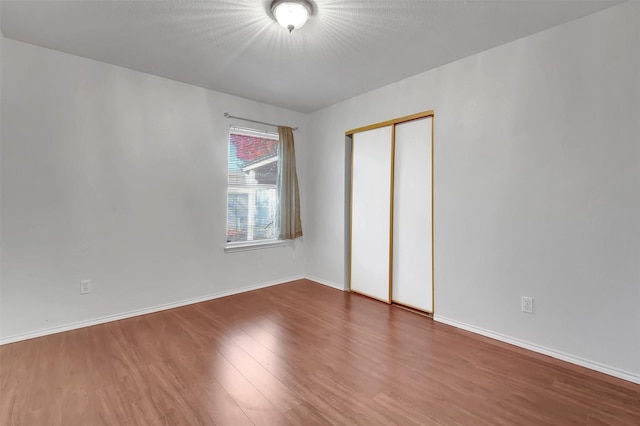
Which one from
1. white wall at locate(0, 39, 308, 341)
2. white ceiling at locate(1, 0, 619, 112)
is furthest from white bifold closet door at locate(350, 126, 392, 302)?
white wall at locate(0, 39, 308, 341)

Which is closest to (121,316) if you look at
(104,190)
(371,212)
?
(104,190)

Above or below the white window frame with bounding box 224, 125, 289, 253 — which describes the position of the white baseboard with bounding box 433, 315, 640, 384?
below

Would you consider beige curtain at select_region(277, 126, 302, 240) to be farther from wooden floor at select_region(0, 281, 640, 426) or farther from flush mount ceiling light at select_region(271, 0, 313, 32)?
flush mount ceiling light at select_region(271, 0, 313, 32)

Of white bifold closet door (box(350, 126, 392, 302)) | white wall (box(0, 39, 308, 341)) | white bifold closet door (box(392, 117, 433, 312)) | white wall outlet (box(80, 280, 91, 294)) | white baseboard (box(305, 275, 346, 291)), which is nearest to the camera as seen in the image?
white wall (box(0, 39, 308, 341))

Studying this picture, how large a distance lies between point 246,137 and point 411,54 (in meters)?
2.25

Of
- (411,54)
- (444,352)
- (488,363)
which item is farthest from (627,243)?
(411,54)

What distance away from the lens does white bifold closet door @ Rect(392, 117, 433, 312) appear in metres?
3.15

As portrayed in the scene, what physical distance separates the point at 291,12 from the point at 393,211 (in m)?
2.28

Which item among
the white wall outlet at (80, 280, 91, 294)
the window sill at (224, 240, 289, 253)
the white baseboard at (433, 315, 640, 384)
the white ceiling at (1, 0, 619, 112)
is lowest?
the white baseboard at (433, 315, 640, 384)

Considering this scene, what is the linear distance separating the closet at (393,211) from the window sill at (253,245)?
107 centimetres

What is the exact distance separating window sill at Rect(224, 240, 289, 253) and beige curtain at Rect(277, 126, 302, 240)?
119 mm

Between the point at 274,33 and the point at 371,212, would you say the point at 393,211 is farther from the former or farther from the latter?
the point at 274,33

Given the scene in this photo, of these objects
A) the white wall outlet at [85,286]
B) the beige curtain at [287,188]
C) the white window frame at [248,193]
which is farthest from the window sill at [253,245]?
the white wall outlet at [85,286]

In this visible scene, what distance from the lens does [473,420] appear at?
62.8 inches
